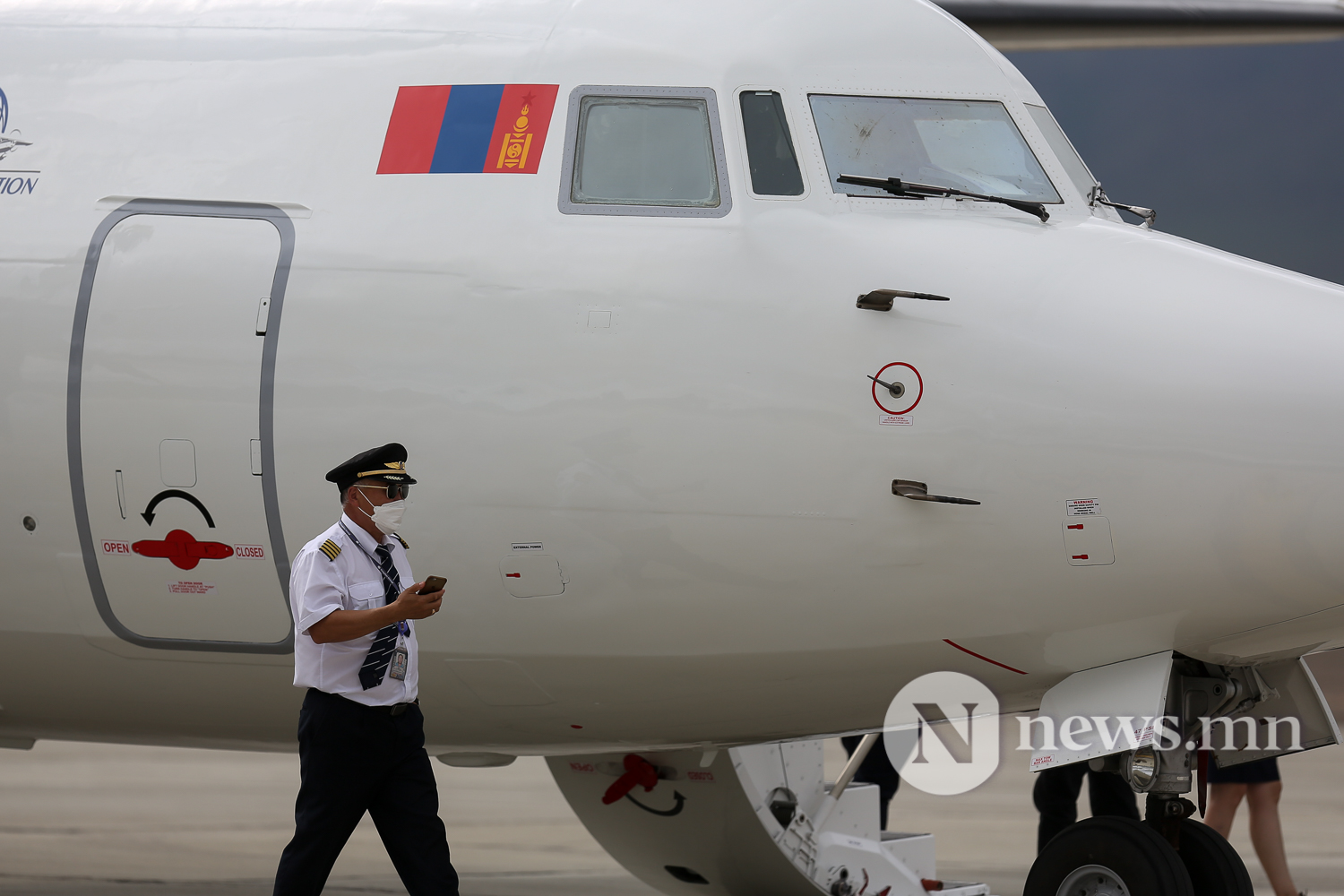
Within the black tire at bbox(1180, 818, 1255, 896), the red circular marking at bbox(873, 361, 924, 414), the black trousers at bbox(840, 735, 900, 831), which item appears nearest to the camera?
the red circular marking at bbox(873, 361, 924, 414)

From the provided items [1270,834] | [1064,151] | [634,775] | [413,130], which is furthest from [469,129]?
[1270,834]

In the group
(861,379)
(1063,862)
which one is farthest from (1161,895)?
(861,379)

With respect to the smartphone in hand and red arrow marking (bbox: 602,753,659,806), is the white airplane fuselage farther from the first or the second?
red arrow marking (bbox: 602,753,659,806)

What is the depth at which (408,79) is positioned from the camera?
5.47m

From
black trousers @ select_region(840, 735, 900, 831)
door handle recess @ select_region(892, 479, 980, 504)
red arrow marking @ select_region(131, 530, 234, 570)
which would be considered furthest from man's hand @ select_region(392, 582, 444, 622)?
black trousers @ select_region(840, 735, 900, 831)

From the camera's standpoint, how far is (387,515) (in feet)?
15.1

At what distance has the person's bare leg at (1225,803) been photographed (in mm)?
8641

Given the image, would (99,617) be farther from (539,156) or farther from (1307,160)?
(1307,160)

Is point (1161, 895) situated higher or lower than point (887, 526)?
lower

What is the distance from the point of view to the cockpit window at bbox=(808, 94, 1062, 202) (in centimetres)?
529

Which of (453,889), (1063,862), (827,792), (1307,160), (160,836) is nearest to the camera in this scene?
(453,889)

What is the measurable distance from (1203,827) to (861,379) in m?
2.17

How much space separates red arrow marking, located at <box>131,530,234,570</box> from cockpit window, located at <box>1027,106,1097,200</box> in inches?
137

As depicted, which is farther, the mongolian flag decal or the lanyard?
the mongolian flag decal
